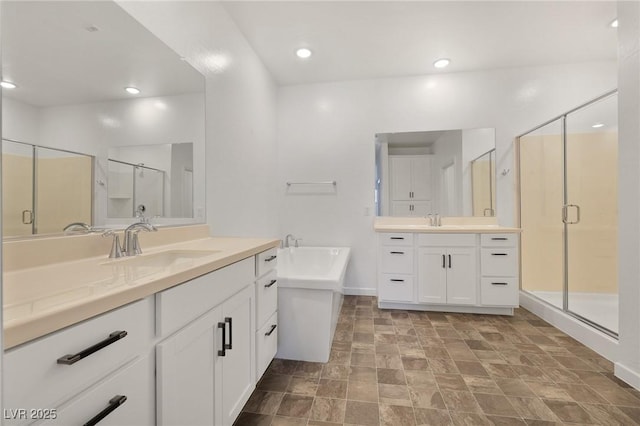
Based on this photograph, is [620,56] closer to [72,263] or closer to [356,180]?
[356,180]

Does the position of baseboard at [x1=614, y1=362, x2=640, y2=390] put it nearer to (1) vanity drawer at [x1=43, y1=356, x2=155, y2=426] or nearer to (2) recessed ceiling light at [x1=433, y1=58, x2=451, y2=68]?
(1) vanity drawer at [x1=43, y1=356, x2=155, y2=426]

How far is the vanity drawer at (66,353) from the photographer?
1.69ft

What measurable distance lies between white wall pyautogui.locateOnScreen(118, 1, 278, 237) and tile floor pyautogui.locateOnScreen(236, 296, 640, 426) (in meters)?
1.22

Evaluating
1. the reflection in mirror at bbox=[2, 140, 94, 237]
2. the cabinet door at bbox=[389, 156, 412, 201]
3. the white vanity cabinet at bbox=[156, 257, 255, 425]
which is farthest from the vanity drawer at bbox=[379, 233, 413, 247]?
the reflection in mirror at bbox=[2, 140, 94, 237]

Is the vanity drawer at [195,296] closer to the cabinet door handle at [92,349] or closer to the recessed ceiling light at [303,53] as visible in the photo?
the cabinet door handle at [92,349]

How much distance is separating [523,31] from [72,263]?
357 cm

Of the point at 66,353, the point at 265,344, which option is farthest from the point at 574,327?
the point at 66,353

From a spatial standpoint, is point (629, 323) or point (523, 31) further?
point (523, 31)

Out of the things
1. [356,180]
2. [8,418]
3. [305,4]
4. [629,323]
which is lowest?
[629,323]

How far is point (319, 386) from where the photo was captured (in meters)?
1.69

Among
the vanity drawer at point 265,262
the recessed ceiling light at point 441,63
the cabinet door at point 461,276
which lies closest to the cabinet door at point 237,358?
the vanity drawer at point 265,262

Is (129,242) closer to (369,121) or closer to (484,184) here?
(369,121)

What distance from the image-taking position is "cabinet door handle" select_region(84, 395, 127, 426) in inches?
25.2

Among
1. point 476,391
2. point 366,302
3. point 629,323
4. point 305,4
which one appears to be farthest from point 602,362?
point 305,4
